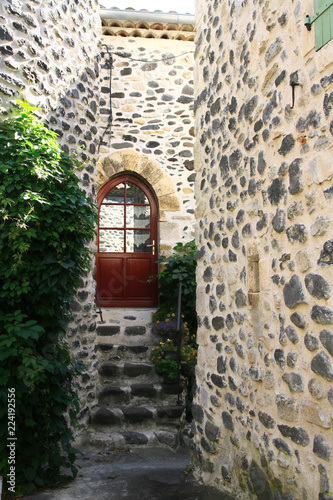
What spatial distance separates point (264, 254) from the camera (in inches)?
106

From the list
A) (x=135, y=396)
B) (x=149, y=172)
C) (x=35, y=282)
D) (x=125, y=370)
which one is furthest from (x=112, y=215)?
(x=35, y=282)

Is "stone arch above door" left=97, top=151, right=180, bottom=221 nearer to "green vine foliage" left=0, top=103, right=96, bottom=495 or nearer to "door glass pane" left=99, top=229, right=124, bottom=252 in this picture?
"door glass pane" left=99, top=229, right=124, bottom=252

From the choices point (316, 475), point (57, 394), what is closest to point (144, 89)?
point (57, 394)

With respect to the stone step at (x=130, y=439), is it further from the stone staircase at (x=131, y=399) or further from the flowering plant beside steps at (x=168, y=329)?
the flowering plant beside steps at (x=168, y=329)

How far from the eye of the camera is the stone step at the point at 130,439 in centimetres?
455

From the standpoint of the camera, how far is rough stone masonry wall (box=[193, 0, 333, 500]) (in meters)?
2.11

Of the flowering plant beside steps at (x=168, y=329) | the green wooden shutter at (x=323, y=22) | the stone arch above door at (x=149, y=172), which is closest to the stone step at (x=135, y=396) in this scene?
the flowering plant beside steps at (x=168, y=329)

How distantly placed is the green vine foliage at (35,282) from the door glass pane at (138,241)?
3.12 meters

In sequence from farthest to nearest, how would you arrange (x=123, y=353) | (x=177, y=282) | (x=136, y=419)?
(x=177, y=282) → (x=123, y=353) → (x=136, y=419)

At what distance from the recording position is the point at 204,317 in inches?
150

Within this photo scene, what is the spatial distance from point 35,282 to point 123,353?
245 centimetres

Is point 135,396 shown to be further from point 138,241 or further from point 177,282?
point 138,241

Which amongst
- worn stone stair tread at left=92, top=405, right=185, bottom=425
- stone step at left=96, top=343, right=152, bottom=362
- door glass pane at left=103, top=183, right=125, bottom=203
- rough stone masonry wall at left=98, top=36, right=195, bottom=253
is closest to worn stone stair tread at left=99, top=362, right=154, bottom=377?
stone step at left=96, top=343, right=152, bottom=362

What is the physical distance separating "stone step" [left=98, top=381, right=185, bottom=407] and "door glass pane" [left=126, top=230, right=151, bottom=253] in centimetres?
234
